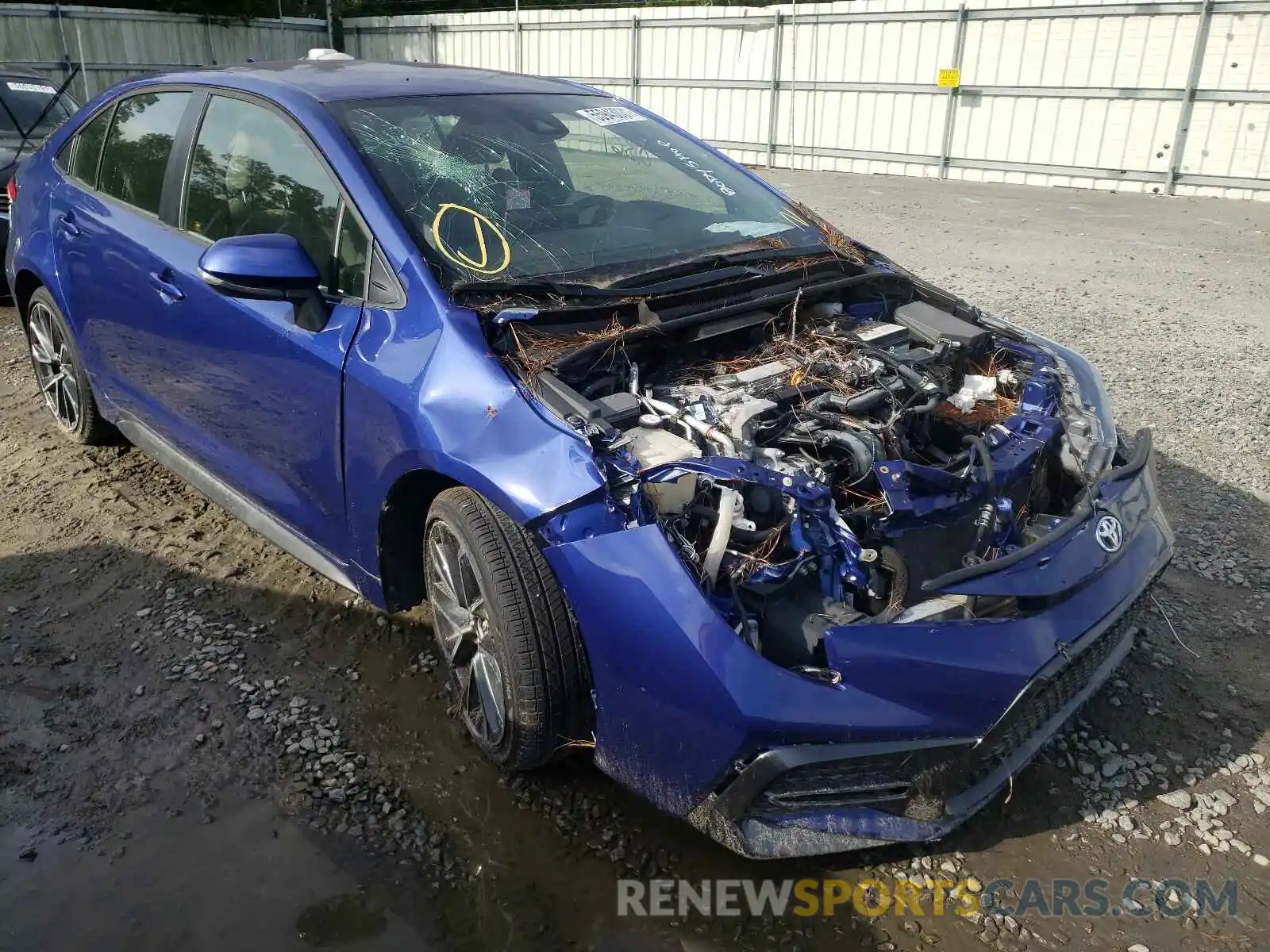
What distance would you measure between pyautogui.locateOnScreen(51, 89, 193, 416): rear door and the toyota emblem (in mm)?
3079

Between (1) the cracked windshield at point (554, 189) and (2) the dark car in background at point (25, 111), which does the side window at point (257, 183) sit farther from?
(2) the dark car in background at point (25, 111)

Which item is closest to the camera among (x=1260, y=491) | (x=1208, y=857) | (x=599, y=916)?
(x=599, y=916)

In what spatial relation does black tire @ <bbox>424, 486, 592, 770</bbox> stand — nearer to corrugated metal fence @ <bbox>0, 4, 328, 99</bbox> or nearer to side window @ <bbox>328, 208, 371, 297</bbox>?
side window @ <bbox>328, 208, 371, 297</bbox>

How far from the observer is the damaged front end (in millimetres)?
2160

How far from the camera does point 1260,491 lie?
14.6ft

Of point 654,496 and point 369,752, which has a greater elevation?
point 654,496

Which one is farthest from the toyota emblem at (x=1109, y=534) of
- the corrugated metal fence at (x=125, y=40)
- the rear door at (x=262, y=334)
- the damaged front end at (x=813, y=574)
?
the corrugated metal fence at (x=125, y=40)

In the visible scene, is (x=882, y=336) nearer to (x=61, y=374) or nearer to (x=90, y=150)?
(x=90, y=150)

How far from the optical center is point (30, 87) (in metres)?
8.43

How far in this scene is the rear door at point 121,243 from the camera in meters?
3.71

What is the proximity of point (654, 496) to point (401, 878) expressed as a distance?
1.12m

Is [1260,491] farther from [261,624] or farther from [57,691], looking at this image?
[57,691]

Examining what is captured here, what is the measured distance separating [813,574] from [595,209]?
167cm

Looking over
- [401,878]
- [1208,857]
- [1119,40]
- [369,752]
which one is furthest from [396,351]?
[1119,40]
